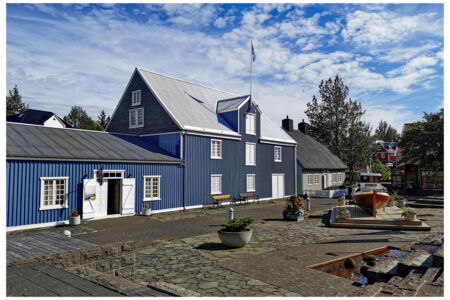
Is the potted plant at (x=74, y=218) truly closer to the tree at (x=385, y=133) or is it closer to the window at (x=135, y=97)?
the window at (x=135, y=97)

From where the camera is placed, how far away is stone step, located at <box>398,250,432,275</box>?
8.41 meters

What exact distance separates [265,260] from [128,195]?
12002 millimetres

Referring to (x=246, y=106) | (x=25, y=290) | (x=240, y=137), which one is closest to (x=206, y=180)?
(x=240, y=137)

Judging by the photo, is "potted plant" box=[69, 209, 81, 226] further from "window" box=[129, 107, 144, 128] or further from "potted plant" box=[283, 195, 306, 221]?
"potted plant" box=[283, 195, 306, 221]

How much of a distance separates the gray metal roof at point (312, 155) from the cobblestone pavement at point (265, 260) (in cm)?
2107

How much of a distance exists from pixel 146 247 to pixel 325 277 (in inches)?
253

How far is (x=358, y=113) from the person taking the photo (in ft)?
157

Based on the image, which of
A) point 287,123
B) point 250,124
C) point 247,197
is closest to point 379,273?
point 247,197

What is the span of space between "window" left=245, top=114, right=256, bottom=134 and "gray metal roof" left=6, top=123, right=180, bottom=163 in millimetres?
8566

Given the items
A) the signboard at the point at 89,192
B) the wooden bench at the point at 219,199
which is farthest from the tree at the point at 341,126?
the signboard at the point at 89,192

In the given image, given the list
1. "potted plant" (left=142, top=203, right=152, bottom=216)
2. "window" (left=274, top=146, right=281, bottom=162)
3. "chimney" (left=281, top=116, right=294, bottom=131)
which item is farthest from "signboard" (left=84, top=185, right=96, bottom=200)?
"chimney" (left=281, top=116, right=294, bottom=131)

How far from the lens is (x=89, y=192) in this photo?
57.3 feet

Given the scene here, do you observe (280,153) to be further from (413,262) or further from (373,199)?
(413,262)

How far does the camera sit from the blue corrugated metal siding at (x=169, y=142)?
22922 mm
